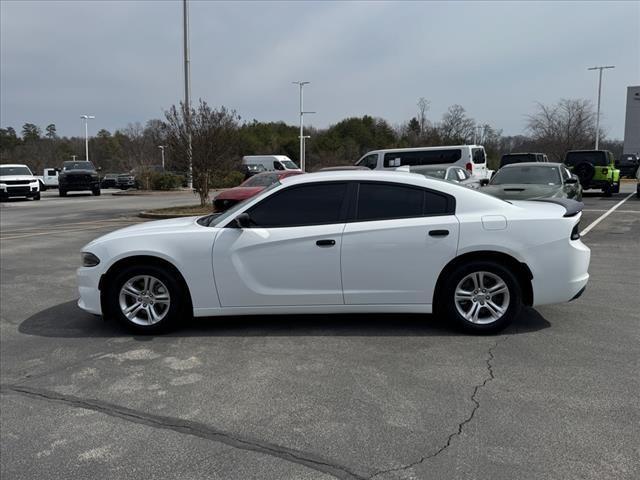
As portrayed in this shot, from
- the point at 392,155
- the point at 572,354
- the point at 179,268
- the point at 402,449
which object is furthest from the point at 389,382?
the point at 392,155

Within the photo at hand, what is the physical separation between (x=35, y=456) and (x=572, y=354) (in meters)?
4.00

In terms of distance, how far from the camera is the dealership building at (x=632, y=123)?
3775 cm

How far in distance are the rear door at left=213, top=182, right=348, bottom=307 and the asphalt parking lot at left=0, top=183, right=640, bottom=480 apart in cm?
41

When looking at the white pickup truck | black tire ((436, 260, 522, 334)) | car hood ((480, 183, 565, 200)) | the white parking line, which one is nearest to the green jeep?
the white parking line

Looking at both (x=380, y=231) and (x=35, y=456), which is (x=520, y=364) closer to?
(x=380, y=231)

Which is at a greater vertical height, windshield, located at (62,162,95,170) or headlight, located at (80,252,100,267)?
windshield, located at (62,162,95,170)

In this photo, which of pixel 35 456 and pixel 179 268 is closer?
pixel 35 456

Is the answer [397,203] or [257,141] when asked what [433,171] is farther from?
[257,141]

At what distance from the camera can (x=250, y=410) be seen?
3637 mm

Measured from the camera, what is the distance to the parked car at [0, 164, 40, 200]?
28.0m

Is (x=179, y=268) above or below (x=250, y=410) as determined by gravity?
A: above

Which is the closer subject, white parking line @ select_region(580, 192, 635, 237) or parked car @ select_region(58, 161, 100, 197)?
white parking line @ select_region(580, 192, 635, 237)

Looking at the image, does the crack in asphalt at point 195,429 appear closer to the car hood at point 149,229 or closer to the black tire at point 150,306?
the black tire at point 150,306

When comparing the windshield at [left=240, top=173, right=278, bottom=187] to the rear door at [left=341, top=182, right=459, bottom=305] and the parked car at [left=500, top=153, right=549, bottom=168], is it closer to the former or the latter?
the parked car at [left=500, top=153, right=549, bottom=168]
